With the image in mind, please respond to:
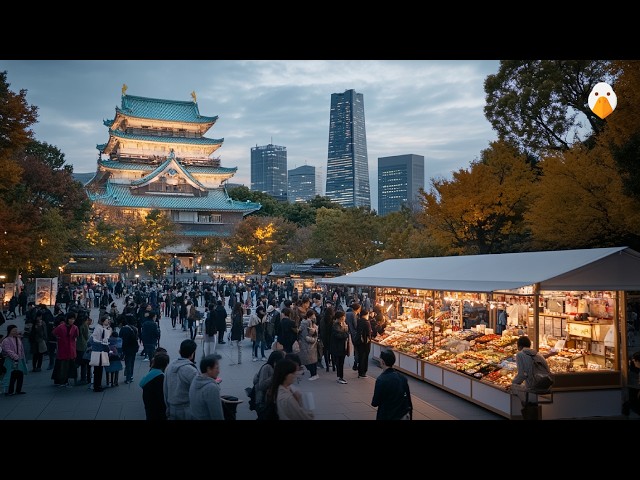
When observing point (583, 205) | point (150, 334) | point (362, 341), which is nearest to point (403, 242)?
point (583, 205)

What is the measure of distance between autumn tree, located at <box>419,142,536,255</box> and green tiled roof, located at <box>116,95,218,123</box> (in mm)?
39867

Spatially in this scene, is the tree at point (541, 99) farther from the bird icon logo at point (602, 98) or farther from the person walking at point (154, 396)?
the person walking at point (154, 396)

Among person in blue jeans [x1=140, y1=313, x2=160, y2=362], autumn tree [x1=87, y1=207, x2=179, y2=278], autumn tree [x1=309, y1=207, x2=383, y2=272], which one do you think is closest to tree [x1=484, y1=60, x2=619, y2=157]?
autumn tree [x1=309, y1=207, x2=383, y2=272]

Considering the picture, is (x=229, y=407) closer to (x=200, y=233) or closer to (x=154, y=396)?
(x=154, y=396)

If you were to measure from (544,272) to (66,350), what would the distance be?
874cm

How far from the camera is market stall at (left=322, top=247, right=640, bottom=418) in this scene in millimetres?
7707

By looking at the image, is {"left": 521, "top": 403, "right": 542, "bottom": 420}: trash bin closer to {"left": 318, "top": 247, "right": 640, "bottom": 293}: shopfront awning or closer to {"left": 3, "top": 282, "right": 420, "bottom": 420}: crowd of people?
{"left": 318, "top": 247, "right": 640, "bottom": 293}: shopfront awning

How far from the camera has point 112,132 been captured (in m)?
53.8

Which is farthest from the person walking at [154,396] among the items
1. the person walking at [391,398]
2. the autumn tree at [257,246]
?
the autumn tree at [257,246]

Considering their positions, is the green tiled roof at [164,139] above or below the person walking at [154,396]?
above

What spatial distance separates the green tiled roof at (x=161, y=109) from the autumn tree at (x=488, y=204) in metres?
39.9

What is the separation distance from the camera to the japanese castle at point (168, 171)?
5256cm

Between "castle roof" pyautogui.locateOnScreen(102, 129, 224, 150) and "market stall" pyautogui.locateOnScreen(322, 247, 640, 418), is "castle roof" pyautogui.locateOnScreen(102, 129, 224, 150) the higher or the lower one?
the higher one

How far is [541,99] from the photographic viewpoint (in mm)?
23109
